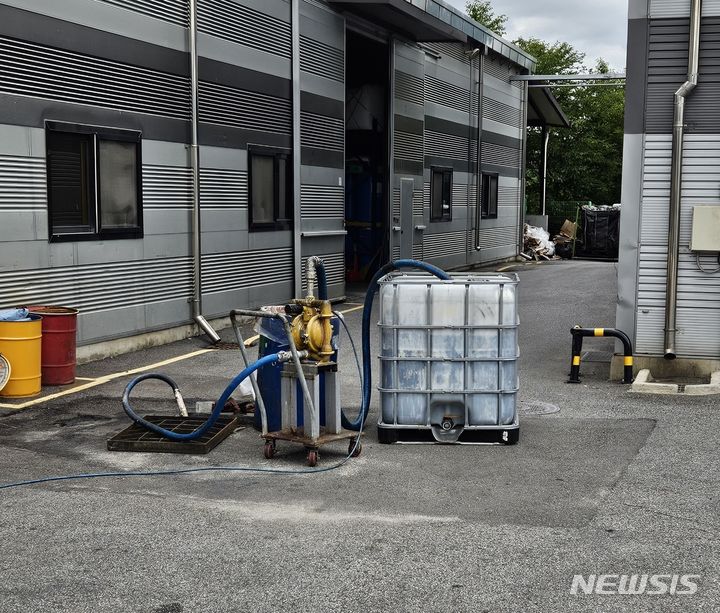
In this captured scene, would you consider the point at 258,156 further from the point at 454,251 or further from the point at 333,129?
the point at 454,251

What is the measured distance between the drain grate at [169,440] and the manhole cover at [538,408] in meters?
2.96

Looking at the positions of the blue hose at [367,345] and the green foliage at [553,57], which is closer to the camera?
the blue hose at [367,345]

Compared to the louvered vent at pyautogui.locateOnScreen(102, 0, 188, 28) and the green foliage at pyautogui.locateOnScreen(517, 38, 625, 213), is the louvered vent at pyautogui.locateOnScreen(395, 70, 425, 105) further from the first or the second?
the green foliage at pyautogui.locateOnScreen(517, 38, 625, 213)

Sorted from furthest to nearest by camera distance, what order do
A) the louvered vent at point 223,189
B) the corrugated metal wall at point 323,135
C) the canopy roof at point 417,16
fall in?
the canopy roof at point 417,16 → the corrugated metal wall at point 323,135 → the louvered vent at point 223,189

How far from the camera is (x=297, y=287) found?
58.9ft

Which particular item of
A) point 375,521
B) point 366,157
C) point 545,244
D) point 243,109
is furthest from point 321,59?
point 545,244

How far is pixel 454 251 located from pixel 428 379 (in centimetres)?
1918

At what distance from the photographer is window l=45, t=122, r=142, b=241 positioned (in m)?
11.9

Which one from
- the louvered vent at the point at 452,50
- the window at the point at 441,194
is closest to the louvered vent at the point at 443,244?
the window at the point at 441,194

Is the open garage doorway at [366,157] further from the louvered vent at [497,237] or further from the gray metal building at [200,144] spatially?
the louvered vent at [497,237]

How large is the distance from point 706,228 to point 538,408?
3048 millimetres

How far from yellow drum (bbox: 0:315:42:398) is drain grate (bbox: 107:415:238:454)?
2095 mm

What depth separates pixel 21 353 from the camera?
10.2m

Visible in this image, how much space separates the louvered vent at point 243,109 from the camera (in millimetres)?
14859
